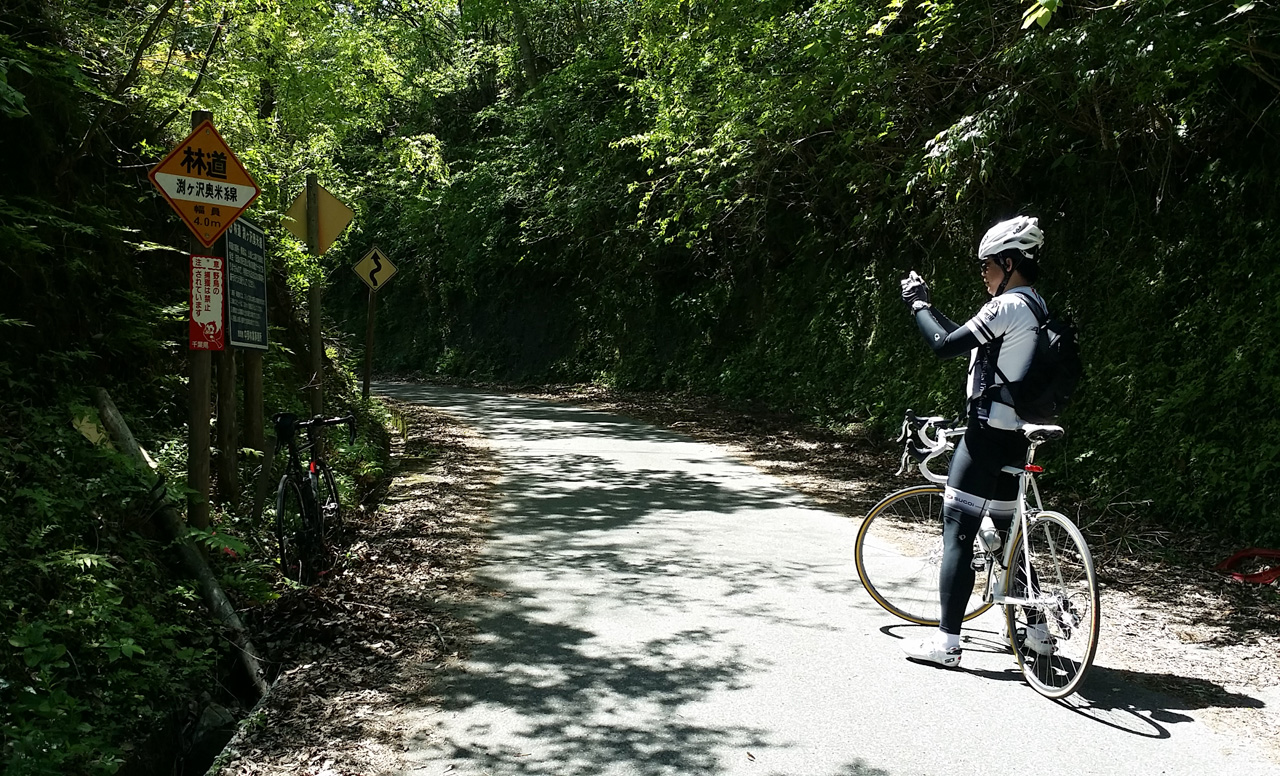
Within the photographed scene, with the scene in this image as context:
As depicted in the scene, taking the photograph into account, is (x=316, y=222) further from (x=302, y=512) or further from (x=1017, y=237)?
(x=1017, y=237)

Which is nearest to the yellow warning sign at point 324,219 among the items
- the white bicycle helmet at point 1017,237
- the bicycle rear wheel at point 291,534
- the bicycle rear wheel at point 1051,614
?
the bicycle rear wheel at point 291,534

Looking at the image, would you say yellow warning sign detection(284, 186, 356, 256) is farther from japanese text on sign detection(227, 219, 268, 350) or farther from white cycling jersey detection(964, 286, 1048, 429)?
white cycling jersey detection(964, 286, 1048, 429)

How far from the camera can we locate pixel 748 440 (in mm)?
14805

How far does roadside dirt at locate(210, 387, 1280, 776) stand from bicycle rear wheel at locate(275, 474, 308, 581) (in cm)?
26

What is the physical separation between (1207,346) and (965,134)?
3047 mm

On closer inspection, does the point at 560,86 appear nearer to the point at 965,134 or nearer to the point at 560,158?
the point at 560,158

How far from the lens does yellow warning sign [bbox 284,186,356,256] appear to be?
10500 millimetres

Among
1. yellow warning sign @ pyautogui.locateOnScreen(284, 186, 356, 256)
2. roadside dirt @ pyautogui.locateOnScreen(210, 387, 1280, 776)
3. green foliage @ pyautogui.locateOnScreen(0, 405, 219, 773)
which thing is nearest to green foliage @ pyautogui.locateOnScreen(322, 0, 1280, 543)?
roadside dirt @ pyautogui.locateOnScreen(210, 387, 1280, 776)

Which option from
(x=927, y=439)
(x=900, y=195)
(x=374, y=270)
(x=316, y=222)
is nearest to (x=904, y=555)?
(x=927, y=439)

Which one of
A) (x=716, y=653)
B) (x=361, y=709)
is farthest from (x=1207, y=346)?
(x=361, y=709)

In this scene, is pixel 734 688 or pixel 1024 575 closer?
pixel 734 688

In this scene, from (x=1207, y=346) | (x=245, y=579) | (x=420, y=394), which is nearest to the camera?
(x=245, y=579)

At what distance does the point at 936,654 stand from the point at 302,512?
4.54m

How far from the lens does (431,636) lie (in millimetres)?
5406
